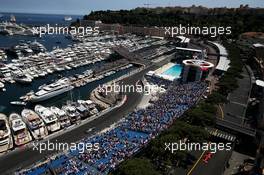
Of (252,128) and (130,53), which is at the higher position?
(130,53)

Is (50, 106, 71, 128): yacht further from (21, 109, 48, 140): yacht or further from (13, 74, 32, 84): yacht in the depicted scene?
(13, 74, 32, 84): yacht

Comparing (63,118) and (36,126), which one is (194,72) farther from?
(36,126)

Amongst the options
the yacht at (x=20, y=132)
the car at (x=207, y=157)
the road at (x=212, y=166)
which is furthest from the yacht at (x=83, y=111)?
the car at (x=207, y=157)

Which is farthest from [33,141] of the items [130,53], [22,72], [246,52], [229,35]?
[229,35]

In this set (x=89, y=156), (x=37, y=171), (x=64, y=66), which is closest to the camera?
(x=37, y=171)

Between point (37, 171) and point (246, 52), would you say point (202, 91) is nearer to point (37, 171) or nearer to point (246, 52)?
point (37, 171)

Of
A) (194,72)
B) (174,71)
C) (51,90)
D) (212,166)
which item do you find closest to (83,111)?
(51,90)
